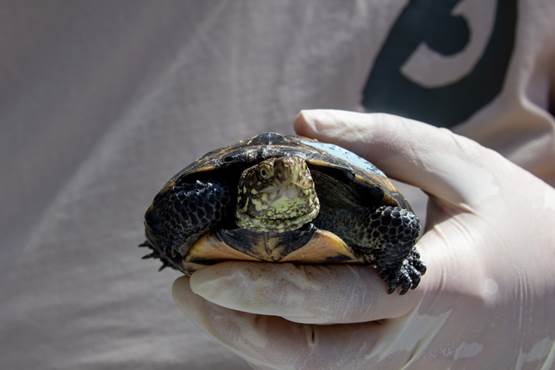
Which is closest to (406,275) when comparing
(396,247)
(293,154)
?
(396,247)

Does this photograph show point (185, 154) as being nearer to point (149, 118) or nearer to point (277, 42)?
point (149, 118)

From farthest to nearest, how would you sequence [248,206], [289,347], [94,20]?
[94,20] → [289,347] → [248,206]

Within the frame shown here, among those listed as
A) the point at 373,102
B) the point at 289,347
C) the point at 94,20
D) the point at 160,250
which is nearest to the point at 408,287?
the point at 289,347

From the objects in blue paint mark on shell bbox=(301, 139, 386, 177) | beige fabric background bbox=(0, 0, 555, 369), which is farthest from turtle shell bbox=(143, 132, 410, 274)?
beige fabric background bbox=(0, 0, 555, 369)

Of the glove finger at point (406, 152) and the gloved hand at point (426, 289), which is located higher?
the glove finger at point (406, 152)

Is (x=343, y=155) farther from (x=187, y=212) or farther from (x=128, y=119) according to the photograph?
(x=128, y=119)

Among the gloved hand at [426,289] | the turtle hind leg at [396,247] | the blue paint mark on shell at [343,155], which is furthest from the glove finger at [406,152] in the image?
the turtle hind leg at [396,247]

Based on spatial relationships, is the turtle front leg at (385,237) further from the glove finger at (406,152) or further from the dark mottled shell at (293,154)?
the glove finger at (406,152)
